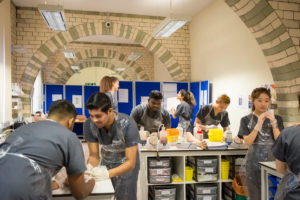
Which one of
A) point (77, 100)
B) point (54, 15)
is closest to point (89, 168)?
point (54, 15)

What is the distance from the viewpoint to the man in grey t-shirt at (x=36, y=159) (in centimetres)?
135

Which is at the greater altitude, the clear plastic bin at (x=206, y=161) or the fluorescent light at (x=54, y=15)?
the fluorescent light at (x=54, y=15)

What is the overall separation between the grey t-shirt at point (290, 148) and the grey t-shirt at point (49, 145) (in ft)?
4.83

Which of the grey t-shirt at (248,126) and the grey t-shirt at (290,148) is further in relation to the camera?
the grey t-shirt at (248,126)

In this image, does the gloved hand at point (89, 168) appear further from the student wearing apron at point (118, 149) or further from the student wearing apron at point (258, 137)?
the student wearing apron at point (258, 137)

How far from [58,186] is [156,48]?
19.7 feet

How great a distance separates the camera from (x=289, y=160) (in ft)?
6.23

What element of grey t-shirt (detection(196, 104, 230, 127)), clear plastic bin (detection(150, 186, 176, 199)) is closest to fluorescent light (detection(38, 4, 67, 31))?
grey t-shirt (detection(196, 104, 230, 127))

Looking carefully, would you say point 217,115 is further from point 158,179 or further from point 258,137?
point 158,179

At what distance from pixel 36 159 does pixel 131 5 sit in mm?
5914

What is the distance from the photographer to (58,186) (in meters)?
2.03

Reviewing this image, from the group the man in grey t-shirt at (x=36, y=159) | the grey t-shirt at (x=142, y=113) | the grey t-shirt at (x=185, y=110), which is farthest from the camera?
the grey t-shirt at (x=185, y=110)

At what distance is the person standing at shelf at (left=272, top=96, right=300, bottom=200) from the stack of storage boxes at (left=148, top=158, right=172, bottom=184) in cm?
157

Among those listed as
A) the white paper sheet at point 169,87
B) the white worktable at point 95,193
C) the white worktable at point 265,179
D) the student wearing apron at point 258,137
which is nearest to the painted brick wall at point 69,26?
the white paper sheet at point 169,87
